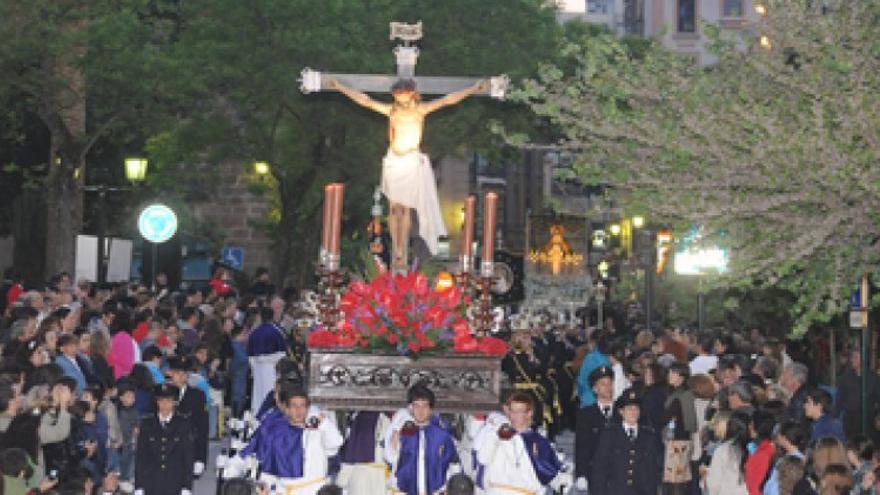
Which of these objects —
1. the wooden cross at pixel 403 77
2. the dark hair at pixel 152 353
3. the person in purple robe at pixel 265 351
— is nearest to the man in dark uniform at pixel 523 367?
the person in purple robe at pixel 265 351

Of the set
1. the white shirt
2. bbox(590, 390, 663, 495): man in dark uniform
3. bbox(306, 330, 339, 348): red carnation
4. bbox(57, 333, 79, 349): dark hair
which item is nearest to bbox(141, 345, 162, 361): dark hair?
bbox(57, 333, 79, 349): dark hair

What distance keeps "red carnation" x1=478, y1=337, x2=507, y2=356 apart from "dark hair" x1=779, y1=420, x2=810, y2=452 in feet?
9.33

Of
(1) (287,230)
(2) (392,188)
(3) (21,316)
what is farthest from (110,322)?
(1) (287,230)

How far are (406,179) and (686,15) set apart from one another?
68.4 metres

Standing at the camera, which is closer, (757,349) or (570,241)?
(757,349)

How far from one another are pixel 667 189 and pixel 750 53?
1.20 meters

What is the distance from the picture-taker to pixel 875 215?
39.1 ft

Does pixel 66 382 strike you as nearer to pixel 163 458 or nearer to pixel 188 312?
pixel 163 458

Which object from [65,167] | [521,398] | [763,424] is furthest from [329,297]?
[65,167]

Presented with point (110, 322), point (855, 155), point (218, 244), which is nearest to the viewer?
point (855, 155)

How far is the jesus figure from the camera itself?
1816cm

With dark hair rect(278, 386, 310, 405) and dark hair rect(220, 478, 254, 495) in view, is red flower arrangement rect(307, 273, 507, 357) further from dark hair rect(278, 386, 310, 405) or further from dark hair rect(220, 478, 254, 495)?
dark hair rect(220, 478, 254, 495)

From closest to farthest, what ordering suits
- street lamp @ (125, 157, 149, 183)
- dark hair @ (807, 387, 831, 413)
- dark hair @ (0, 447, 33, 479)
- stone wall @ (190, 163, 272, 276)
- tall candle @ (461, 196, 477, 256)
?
dark hair @ (0, 447, 33, 479) < dark hair @ (807, 387, 831, 413) < tall candle @ (461, 196, 477, 256) < street lamp @ (125, 157, 149, 183) < stone wall @ (190, 163, 272, 276)

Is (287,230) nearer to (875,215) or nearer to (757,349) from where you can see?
(757,349)
